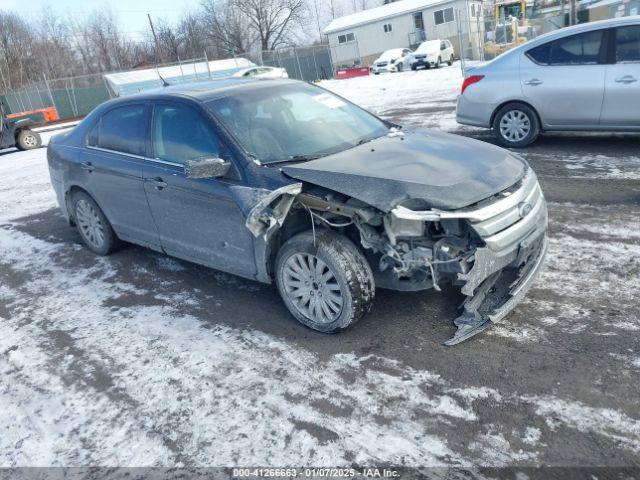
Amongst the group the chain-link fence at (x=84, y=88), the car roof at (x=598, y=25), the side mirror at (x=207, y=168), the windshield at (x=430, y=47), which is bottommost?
the side mirror at (x=207, y=168)

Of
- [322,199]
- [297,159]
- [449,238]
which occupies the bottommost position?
[449,238]

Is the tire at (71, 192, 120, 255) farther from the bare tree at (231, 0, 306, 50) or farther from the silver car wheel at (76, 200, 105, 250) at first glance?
the bare tree at (231, 0, 306, 50)

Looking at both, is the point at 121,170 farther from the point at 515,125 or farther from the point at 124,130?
the point at 515,125

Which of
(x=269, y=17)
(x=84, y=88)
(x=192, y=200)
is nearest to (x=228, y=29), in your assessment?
(x=269, y=17)

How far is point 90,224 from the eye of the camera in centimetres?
586

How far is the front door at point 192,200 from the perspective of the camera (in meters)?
4.08

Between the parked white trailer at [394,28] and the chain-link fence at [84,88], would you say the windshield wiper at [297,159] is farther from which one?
the parked white trailer at [394,28]

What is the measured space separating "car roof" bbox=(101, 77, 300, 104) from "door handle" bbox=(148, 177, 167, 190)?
75 cm

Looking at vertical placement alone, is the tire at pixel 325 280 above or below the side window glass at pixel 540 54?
below

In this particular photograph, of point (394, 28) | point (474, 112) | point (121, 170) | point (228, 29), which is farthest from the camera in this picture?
point (228, 29)

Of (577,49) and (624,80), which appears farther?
(577,49)

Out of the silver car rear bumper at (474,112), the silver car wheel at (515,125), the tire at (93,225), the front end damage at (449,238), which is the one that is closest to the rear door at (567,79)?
the silver car wheel at (515,125)

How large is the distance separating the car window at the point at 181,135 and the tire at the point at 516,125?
→ 5.43m

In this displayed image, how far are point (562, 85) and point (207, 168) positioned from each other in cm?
574
